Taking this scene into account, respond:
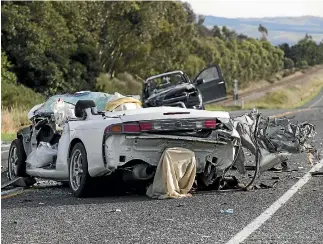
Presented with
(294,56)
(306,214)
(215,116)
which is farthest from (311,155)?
(294,56)

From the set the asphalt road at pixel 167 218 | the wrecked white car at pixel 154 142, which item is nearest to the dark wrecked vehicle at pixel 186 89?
the wrecked white car at pixel 154 142

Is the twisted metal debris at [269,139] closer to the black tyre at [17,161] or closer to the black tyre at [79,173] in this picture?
the black tyre at [79,173]

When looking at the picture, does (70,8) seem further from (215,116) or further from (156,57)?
(215,116)

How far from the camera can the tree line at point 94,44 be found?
4112 centimetres

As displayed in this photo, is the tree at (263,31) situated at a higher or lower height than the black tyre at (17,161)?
lower

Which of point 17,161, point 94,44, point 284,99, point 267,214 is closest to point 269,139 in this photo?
point 267,214

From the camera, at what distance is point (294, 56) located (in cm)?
15338

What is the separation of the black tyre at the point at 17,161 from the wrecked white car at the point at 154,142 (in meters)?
0.92

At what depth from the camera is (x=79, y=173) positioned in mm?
9750

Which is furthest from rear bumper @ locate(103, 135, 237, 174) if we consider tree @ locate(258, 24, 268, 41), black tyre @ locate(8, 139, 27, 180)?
tree @ locate(258, 24, 268, 41)

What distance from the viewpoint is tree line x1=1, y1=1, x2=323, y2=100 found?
41.1 meters

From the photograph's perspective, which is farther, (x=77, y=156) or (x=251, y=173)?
(x=251, y=173)

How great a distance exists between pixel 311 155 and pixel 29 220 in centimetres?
505

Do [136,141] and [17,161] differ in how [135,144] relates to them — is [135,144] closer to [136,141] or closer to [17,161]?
[136,141]
